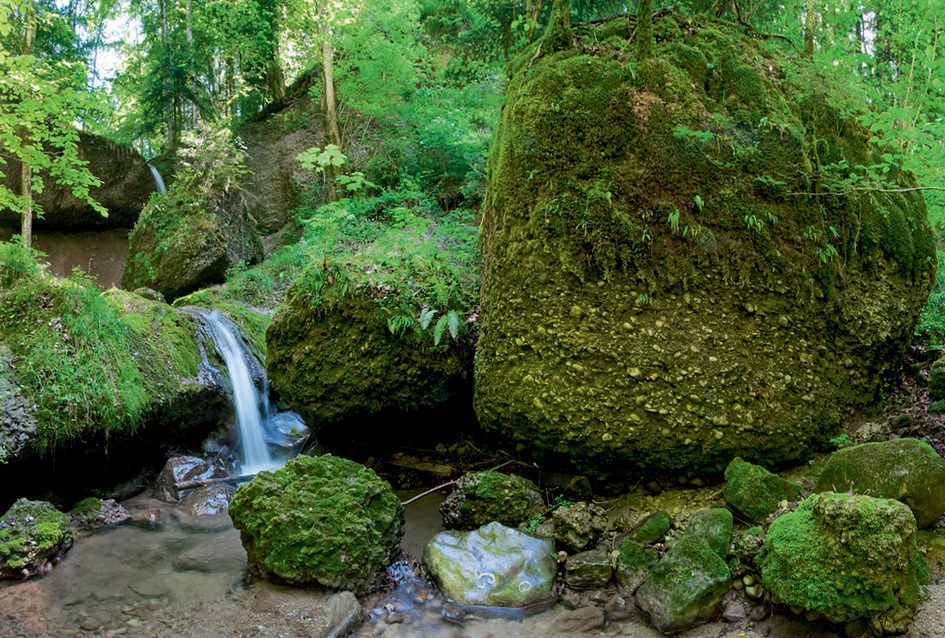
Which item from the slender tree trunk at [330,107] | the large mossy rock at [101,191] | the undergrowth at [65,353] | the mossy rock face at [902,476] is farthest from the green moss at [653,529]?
the large mossy rock at [101,191]

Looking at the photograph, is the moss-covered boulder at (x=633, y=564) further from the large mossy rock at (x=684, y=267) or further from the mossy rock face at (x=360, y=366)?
the mossy rock face at (x=360, y=366)

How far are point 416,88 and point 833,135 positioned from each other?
9.76 meters

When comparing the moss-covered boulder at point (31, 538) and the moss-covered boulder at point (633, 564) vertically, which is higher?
the moss-covered boulder at point (633, 564)

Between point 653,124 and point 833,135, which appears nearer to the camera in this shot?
point 653,124

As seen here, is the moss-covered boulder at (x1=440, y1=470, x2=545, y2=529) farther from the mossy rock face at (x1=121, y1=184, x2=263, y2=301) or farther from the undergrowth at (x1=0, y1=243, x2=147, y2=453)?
the mossy rock face at (x1=121, y1=184, x2=263, y2=301)

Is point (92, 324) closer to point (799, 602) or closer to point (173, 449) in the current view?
point (173, 449)

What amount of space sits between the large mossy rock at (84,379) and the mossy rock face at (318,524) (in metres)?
2.35

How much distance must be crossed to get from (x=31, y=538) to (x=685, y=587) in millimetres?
5095

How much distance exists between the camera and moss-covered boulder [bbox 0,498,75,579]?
4379 millimetres

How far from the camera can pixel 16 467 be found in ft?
17.7

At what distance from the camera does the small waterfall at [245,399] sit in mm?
7524

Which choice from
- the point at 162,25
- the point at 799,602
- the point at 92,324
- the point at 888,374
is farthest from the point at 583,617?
the point at 162,25

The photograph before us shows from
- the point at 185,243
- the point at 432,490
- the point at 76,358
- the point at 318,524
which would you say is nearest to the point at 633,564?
the point at 432,490

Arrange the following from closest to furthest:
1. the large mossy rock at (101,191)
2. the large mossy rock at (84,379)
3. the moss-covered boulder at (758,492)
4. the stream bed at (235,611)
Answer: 1. the stream bed at (235,611)
2. the moss-covered boulder at (758,492)
3. the large mossy rock at (84,379)
4. the large mossy rock at (101,191)
